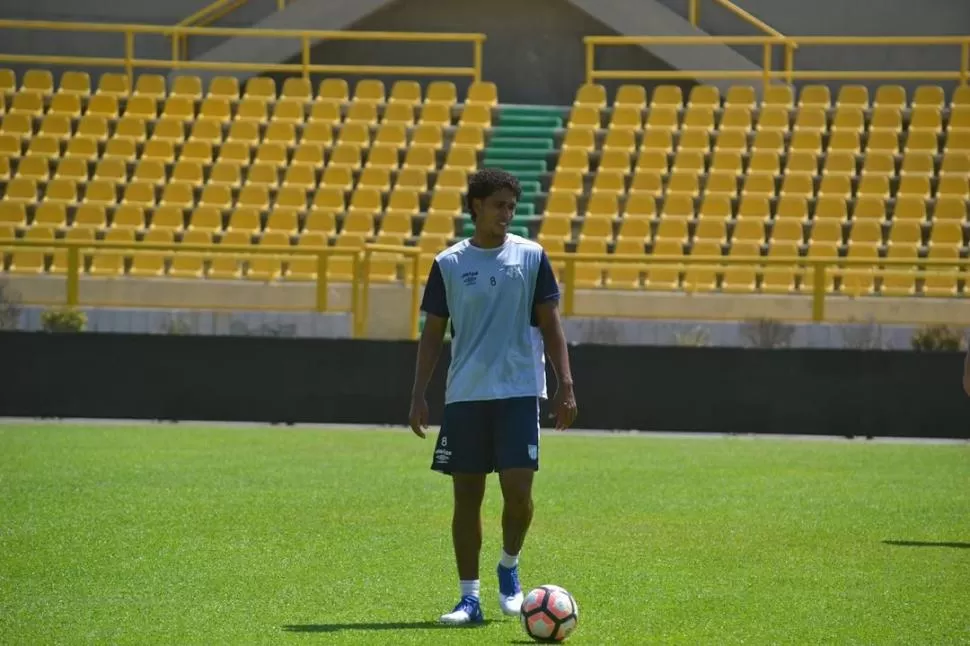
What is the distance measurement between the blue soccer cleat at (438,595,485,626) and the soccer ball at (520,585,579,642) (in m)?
0.49

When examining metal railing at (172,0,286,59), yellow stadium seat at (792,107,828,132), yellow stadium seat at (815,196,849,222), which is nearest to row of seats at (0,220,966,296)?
yellow stadium seat at (815,196,849,222)

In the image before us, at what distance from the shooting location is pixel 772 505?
1240 centimetres

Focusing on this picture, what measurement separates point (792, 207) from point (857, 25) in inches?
241

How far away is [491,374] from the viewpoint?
7602mm

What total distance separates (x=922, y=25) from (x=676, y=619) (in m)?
24.1

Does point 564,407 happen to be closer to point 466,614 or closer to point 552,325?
point 552,325

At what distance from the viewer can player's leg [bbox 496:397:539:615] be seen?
7.56 metres

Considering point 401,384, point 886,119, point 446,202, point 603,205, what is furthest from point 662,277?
point 886,119

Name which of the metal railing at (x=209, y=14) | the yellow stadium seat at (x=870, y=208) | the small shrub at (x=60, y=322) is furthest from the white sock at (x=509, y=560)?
the metal railing at (x=209, y=14)

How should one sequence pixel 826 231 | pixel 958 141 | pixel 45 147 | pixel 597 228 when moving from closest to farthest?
pixel 826 231, pixel 597 228, pixel 958 141, pixel 45 147

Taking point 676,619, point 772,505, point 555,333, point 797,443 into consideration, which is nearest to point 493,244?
point 555,333

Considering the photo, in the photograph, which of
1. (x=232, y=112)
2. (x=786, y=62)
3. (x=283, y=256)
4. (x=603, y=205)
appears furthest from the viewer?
(x=232, y=112)

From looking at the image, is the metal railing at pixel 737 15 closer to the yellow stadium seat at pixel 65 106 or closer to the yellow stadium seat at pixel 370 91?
the yellow stadium seat at pixel 370 91

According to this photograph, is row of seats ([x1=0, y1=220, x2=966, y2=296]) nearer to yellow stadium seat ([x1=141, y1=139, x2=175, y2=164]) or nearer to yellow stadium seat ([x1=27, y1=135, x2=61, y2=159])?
yellow stadium seat ([x1=141, y1=139, x2=175, y2=164])
